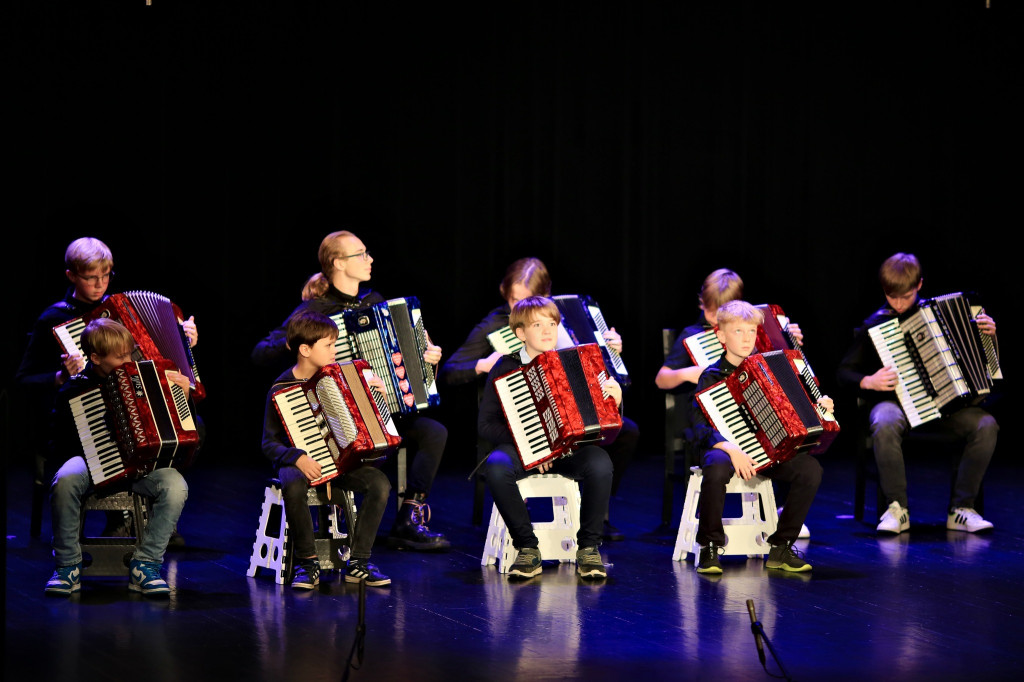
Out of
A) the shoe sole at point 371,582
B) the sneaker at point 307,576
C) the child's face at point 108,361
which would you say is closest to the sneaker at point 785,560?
the shoe sole at point 371,582

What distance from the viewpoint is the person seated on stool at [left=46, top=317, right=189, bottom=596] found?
15.8 feet

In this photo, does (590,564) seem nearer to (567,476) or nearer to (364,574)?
(567,476)

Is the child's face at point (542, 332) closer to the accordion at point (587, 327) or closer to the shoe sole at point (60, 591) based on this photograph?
the accordion at point (587, 327)

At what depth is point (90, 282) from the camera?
5801mm

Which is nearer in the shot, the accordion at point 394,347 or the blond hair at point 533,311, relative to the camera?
the blond hair at point 533,311

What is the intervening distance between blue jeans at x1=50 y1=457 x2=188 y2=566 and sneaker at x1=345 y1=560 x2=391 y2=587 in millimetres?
705

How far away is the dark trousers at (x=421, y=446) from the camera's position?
19.5 feet

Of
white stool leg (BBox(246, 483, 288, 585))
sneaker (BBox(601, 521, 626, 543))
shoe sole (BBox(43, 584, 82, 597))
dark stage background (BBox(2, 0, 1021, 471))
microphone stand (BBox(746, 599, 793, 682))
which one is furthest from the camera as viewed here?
dark stage background (BBox(2, 0, 1021, 471))

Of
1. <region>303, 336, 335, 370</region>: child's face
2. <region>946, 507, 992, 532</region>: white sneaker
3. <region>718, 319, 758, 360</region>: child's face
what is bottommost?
<region>946, 507, 992, 532</region>: white sneaker

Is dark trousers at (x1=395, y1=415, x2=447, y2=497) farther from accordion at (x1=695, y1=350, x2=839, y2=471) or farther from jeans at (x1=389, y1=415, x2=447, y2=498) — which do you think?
accordion at (x1=695, y1=350, x2=839, y2=471)

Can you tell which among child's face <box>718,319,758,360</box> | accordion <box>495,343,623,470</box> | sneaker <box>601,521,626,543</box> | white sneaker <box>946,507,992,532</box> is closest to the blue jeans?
accordion <box>495,343,623,470</box>

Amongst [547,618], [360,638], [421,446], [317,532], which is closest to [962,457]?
[421,446]

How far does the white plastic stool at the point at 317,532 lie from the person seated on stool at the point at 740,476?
1478mm

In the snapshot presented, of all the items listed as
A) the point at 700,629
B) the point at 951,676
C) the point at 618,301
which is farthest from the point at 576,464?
the point at 618,301
